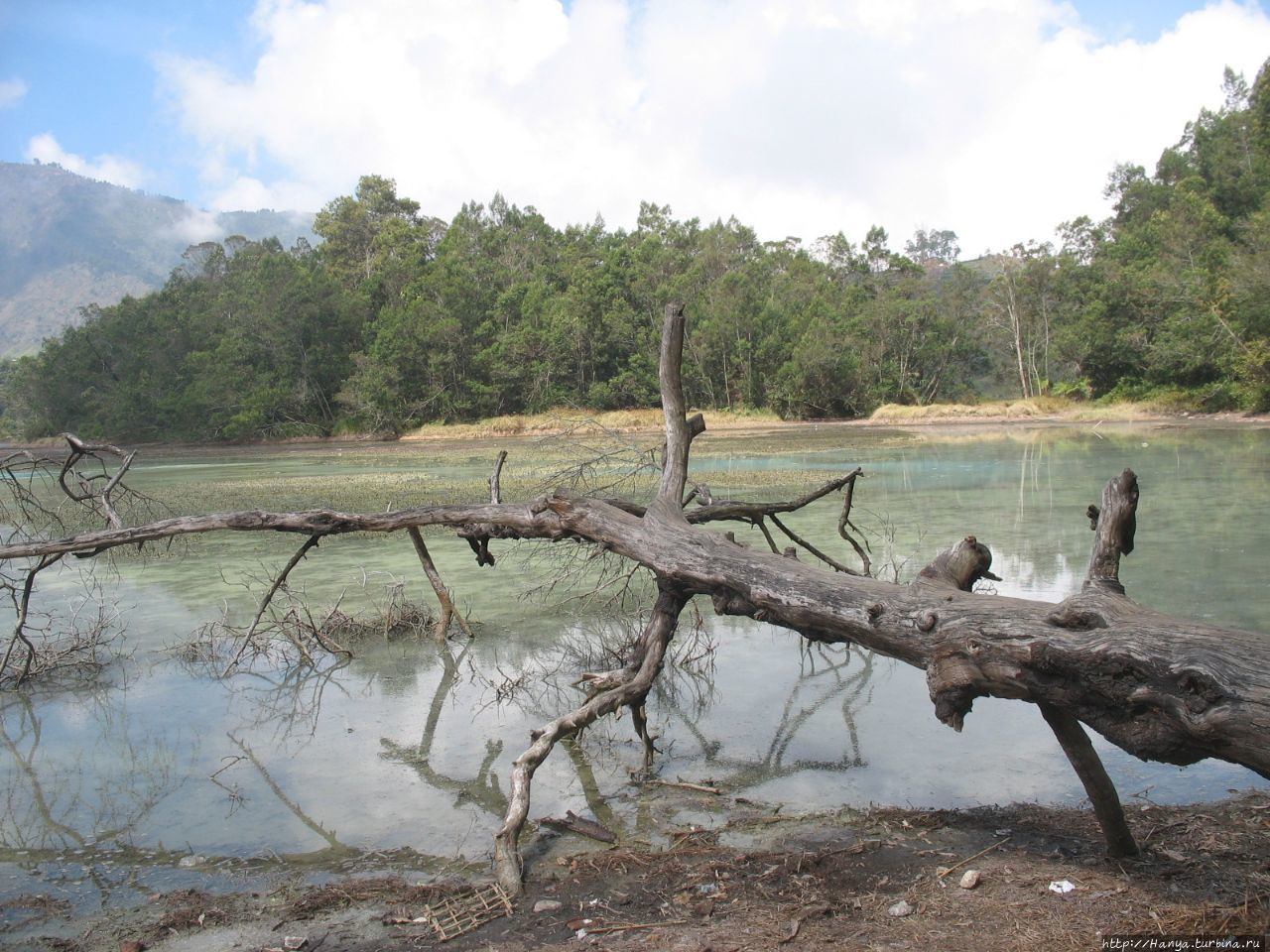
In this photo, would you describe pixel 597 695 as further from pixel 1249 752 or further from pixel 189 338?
pixel 189 338

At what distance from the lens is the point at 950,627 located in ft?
11.4

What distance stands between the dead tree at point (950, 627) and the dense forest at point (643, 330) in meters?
42.0

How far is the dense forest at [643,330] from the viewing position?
4747 centimetres

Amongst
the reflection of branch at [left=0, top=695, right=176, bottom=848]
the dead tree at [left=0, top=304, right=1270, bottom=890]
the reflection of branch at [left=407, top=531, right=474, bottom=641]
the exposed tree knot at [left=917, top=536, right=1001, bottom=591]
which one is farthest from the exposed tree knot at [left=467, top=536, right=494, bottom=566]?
the exposed tree knot at [left=917, top=536, right=1001, bottom=591]

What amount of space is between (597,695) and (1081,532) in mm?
9007

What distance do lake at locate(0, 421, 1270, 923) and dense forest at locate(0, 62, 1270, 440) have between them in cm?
3622

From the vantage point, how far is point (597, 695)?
470 centimetres

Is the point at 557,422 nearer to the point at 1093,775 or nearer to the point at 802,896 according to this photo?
the point at 802,896

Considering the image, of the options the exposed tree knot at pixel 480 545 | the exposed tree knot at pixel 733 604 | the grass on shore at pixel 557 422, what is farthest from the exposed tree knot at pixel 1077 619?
the grass on shore at pixel 557 422

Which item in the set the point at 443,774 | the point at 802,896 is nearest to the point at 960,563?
the point at 802,896

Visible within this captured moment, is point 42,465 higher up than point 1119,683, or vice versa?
point 42,465

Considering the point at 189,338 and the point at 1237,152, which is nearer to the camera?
the point at 1237,152

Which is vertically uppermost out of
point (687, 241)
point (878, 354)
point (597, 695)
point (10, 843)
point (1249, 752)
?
point (687, 241)

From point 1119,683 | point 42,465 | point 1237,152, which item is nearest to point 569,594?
point 42,465
